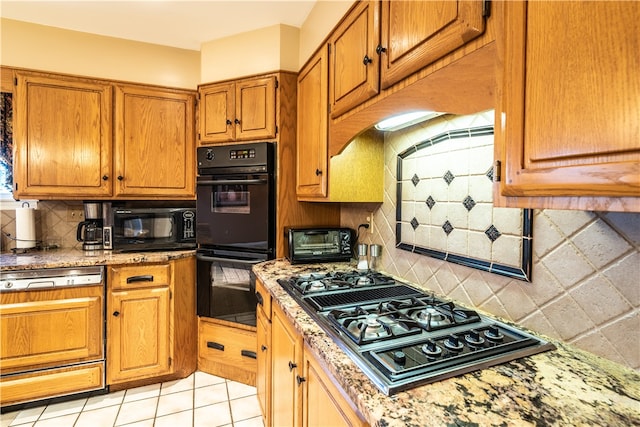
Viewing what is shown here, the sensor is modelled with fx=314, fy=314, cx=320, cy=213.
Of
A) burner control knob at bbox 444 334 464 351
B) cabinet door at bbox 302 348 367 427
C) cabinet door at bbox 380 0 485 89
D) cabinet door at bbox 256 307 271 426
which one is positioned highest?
cabinet door at bbox 380 0 485 89

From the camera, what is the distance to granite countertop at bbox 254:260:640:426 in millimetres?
602

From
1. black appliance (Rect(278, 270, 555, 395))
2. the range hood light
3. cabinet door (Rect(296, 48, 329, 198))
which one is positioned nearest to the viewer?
black appliance (Rect(278, 270, 555, 395))

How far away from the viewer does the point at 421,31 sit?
3.17ft

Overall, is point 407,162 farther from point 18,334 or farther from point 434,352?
point 18,334

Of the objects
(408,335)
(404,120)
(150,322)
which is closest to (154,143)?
(150,322)

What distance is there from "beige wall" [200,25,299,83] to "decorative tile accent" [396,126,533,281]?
3.79ft

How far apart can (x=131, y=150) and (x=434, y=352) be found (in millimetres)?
2480

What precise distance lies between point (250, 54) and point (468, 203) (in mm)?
1847

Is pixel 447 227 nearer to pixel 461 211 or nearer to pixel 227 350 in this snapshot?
pixel 461 211

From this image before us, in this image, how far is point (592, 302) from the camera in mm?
859

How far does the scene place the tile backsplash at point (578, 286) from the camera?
0.79 metres

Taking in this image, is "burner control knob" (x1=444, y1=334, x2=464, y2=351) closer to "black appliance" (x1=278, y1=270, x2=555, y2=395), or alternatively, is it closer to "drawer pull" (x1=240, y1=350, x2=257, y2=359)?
"black appliance" (x1=278, y1=270, x2=555, y2=395)

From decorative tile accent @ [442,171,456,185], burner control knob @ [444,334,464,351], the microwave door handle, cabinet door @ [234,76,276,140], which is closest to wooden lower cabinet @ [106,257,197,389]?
the microwave door handle

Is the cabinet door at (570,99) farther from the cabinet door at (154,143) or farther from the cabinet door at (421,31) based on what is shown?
the cabinet door at (154,143)
